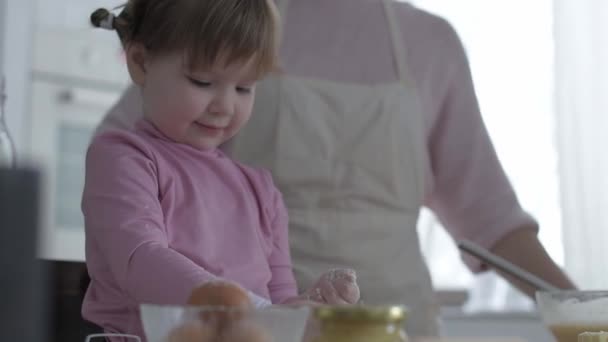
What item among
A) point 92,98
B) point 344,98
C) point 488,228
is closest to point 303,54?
point 344,98

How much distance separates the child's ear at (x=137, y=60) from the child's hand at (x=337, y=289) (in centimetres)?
39

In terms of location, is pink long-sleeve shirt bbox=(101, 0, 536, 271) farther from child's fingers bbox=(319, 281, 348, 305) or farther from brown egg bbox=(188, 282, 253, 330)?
brown egg bbox=(188, 282, 253, 330)

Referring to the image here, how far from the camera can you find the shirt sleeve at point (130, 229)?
2.69 ft

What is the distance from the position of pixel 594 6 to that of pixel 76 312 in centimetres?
141

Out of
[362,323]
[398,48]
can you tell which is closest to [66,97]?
[398,48]

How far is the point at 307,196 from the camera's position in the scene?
5.29ft

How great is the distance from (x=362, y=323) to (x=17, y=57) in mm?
2927

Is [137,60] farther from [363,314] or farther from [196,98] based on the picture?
[363,314]

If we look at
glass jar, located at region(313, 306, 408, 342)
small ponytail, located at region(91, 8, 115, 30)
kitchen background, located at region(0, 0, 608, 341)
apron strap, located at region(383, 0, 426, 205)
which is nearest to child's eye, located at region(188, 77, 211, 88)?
small ponytail, located at region(91, 8, 115, 30)

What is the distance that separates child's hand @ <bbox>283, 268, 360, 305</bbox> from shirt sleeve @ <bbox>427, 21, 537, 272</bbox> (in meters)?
0.92

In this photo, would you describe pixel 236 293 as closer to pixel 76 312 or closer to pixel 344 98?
pixel 76 312

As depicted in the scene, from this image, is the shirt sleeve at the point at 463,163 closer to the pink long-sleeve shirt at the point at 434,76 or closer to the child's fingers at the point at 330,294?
the pink long-sleeve shirt at the point at 434,76

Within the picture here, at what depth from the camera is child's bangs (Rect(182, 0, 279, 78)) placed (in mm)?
1006

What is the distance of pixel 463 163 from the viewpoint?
1.76 meters
